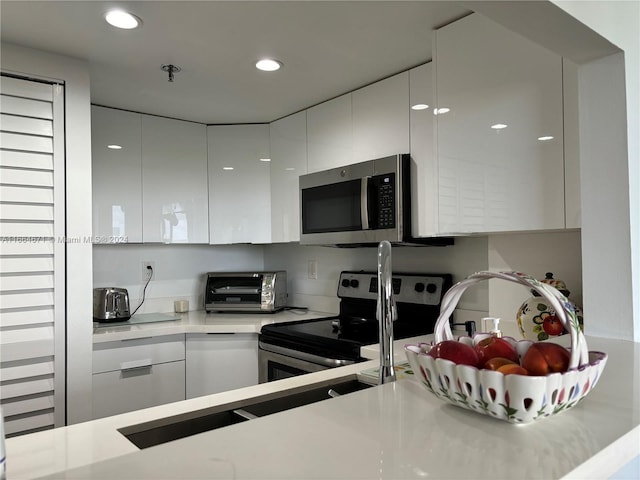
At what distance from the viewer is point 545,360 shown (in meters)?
0.70

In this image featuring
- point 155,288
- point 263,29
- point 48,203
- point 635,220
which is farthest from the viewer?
point 155,288

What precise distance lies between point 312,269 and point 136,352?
125cm

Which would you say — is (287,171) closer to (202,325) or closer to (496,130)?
(202,325)

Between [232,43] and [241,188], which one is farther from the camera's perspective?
[241,188]

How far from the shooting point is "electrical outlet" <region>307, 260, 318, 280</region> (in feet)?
10.6

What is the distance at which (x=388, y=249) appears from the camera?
42.0 inches

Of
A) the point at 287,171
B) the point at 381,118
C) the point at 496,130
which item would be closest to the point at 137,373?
the point at 287,171

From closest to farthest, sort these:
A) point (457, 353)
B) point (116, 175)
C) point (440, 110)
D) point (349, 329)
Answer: point (457, 353), point (440, 110), point (349, 329), point (116, 175)

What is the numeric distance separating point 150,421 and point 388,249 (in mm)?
675

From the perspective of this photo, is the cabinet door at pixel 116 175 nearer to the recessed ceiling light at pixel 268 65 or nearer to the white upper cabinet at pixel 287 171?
the white upper cabinet at pixel 287 171

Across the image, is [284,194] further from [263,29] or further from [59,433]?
[59,433]

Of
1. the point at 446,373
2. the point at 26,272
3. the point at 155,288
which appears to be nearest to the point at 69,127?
the point at 26,272

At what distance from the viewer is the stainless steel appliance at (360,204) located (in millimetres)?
2176

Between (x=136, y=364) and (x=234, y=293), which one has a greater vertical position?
(x=234, y=293)
